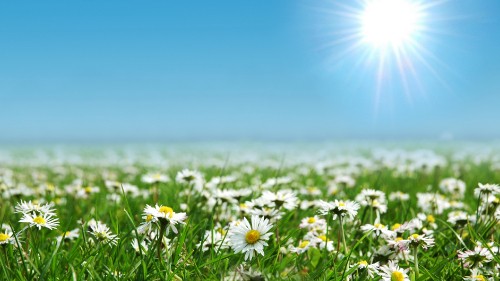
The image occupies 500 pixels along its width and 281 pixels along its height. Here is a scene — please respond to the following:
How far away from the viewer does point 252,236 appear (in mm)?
2031

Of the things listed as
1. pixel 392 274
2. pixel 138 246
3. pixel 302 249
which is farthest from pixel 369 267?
pixel 138 246

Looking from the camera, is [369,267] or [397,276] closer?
[397,276]

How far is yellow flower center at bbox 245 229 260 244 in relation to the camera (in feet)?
6.65

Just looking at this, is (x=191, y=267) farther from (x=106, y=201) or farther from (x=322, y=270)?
(x=106, y=201)

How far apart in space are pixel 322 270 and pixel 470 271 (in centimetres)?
76

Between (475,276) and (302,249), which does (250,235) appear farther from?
(475,276)

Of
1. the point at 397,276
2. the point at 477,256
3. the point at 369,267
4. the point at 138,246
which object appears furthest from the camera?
the point at 138,246

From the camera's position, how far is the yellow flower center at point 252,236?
2027 millimetres

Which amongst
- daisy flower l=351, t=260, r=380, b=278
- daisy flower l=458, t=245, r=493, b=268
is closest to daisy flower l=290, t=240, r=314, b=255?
daisy flower l=351, t=260, r=380, b=278

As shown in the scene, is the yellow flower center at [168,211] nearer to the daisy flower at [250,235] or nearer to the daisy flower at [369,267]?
the daisy flower at [250,235]

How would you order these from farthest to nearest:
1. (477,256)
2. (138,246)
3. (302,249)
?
(302,249) → (138,246) → (477,256)

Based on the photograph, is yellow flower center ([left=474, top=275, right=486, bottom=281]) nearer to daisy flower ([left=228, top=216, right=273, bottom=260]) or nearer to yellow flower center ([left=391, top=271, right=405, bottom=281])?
yellow flower center ([left=391, top=271, right=405, bottom=281])

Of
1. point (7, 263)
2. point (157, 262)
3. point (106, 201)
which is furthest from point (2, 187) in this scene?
point (157, 262)

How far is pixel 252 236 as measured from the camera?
2.03 meters
